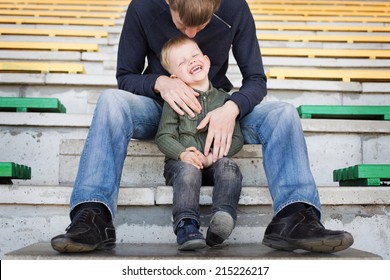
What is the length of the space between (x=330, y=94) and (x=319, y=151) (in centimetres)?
48

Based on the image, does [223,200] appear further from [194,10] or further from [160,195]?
[194,10]

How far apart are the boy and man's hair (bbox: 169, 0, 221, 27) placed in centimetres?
16

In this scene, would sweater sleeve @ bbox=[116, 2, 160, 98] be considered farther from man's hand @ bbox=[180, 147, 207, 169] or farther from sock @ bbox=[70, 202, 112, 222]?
sock @ bbox=[70, 202, 112, 222]

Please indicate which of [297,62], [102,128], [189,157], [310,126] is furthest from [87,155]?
[297,62]

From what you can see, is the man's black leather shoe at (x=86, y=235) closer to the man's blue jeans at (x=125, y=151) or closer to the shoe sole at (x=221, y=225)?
the man's blue jeans at (x=125, y=151)

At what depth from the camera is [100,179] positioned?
1.04 meters

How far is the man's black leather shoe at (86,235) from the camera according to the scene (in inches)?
36.7

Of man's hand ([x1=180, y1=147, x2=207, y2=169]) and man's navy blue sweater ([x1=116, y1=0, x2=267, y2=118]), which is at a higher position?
man's navy blue sweater ([x1=116, y1=0, x2=267, y2=118])

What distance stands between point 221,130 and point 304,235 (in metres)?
0.32

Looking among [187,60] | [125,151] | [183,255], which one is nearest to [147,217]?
[125,151]

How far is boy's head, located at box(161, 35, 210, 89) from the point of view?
4.24 ft

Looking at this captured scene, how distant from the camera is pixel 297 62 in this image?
2.41 m

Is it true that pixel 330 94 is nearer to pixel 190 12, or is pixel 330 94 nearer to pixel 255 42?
pixel 255 42

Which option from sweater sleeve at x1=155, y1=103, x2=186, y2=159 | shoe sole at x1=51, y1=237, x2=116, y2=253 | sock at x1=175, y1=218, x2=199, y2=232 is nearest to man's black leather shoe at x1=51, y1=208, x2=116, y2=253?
shoe sole at x1=51, y1=237, x2=116, y2=253
